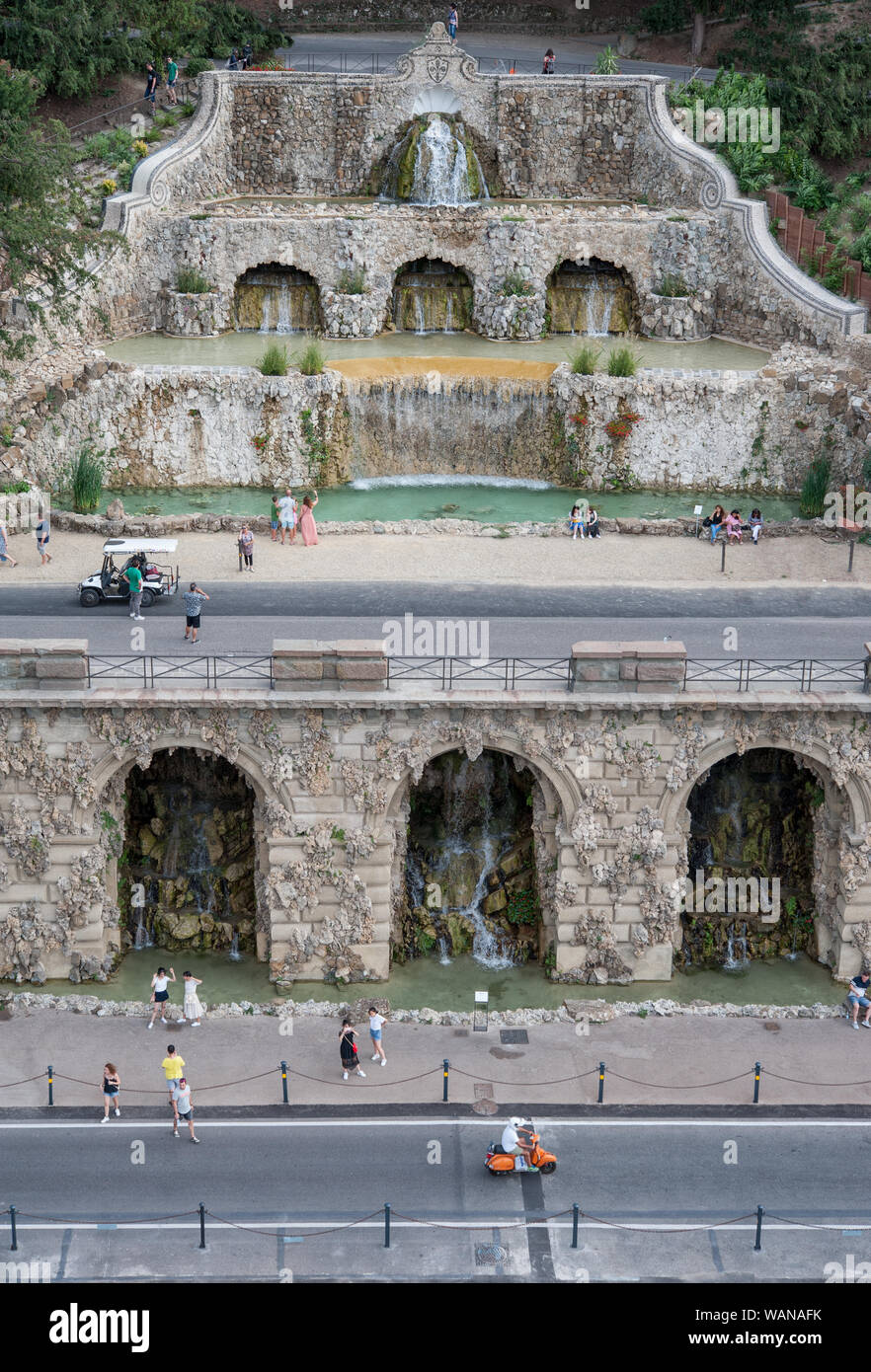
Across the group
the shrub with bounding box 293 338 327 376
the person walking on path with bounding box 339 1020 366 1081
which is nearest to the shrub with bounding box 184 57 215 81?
the shrub with bounding box 293 338 327 376

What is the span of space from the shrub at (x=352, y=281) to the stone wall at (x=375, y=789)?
2976cm

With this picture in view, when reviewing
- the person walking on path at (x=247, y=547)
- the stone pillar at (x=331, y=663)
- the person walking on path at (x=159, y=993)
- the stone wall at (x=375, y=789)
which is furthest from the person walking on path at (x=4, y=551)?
the person walking on path at (x=159, y=993)

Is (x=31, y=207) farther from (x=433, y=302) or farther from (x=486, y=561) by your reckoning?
(x=433, y=302)

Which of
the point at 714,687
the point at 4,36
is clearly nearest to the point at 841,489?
the point at 714,687

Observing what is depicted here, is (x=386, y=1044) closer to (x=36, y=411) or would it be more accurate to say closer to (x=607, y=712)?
(x=607, y=712)

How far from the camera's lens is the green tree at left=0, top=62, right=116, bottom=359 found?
51.2 metres

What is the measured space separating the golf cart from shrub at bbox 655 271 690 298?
89.1ft

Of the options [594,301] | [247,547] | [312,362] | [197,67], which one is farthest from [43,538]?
[197,67]

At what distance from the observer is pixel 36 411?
55.1 metres

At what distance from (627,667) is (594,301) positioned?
31.3 m


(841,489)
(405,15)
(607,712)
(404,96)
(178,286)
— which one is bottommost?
(607,712)

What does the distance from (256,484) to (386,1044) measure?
82.8 feet

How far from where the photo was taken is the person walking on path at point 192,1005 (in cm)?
3738

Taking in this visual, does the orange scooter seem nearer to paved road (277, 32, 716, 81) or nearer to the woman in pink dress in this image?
the woman in pink dress
